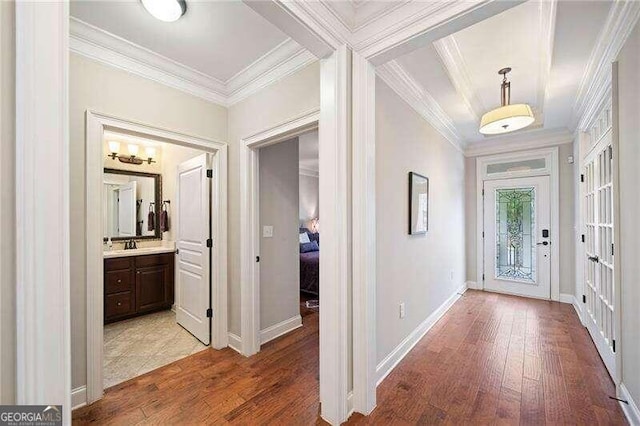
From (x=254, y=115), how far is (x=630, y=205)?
279cm

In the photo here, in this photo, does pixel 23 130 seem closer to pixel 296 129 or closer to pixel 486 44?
pixel 296 129

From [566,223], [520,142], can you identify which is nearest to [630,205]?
[566,223]

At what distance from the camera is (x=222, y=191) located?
2666 millimetres

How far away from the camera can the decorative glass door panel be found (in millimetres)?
4344

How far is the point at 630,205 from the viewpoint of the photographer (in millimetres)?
1616

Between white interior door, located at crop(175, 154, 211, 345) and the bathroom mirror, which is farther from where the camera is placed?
the bathroom mirror

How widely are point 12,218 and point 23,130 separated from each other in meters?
0.20

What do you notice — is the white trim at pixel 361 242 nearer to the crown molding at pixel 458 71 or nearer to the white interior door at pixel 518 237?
the crown molding at pixel 458 71

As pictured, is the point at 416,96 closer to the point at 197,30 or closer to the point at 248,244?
the point at 197,30

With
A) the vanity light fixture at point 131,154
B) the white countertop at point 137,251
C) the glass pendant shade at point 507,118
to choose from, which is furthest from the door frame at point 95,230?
the glass pendant shade at point 507,118

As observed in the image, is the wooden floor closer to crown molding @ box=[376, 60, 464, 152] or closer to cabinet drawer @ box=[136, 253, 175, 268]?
cabinet drawer @ box=[136, 253, 175, 268]

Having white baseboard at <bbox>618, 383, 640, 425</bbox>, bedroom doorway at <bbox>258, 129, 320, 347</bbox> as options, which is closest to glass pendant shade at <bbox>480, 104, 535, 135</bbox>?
bedroom doorway at <bbox>258, 129, 320, 347</bbox>

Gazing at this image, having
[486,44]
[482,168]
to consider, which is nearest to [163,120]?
[486,44]

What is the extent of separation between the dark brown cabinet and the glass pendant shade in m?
4.15
